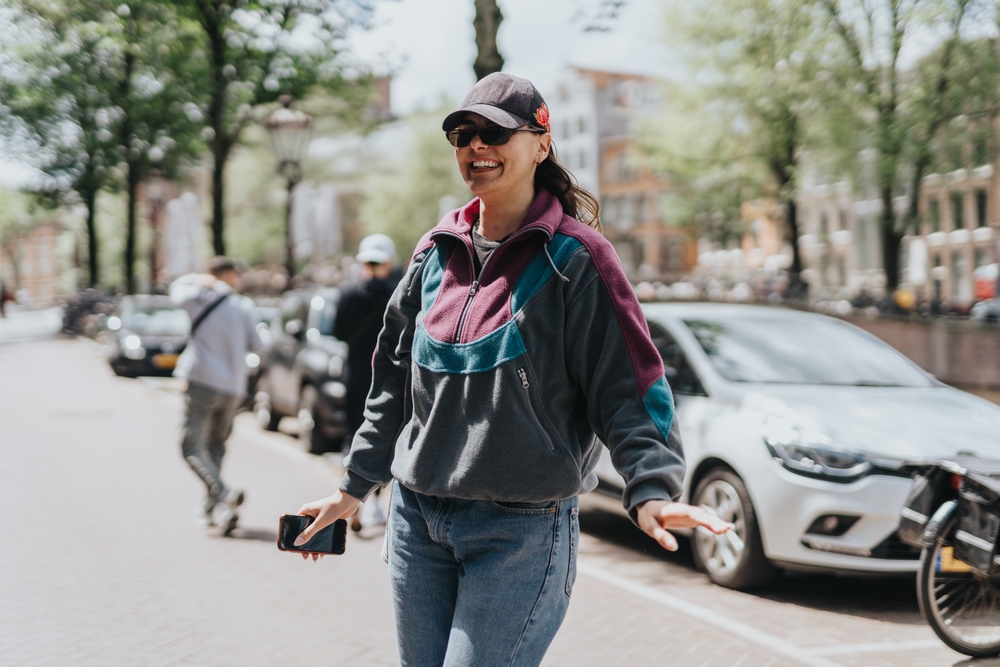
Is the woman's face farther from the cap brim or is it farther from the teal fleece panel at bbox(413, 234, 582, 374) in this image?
the teal fleece panel at bbox(413, 234, 582, 374)

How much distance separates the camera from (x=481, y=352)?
2.21 meters

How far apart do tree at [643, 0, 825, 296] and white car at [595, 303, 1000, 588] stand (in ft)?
65.0

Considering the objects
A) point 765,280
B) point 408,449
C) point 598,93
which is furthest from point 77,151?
point 598,93

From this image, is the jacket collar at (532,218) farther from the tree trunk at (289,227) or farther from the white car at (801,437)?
the tree trunk at (289,227)

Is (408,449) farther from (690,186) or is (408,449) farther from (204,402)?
(690,186)

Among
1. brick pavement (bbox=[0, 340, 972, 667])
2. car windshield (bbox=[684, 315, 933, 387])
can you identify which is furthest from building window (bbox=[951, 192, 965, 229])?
brick pavement (bbox=[0, 340, 972, 667])

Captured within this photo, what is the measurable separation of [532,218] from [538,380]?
0.37 meters

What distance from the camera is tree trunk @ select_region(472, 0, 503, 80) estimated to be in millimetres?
10328

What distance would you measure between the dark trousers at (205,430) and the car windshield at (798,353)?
3203mm

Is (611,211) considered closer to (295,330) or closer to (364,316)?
(295,330)

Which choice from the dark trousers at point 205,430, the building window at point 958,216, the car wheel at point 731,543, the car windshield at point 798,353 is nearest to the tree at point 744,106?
the building window at point 958,216

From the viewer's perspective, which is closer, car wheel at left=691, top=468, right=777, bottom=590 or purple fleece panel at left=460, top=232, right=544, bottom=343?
purple fleece panel at left=460, top=232, right=544, bottom=343

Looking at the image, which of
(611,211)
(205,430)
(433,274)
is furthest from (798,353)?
(611,211)

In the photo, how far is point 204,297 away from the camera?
7316 mm
